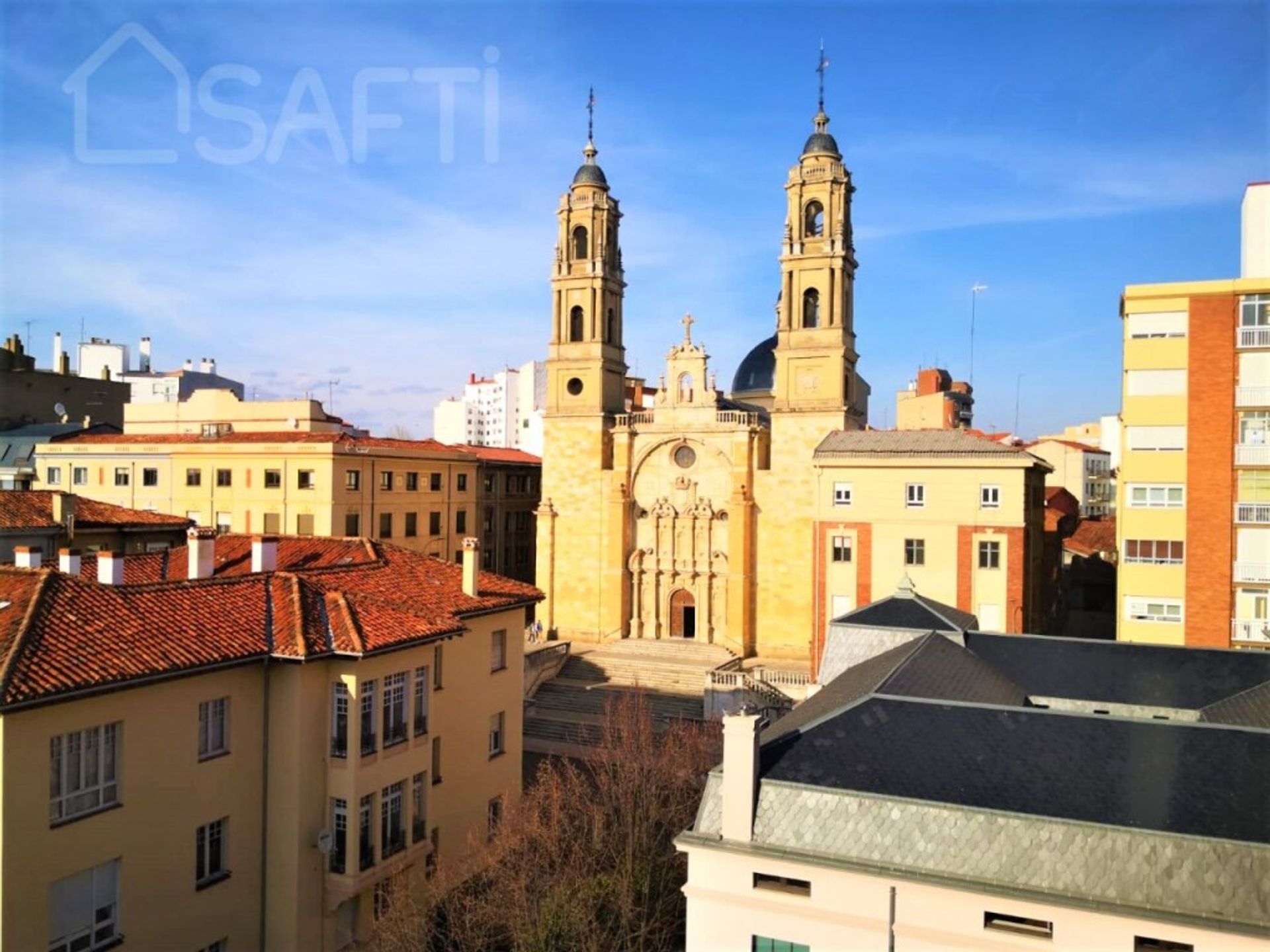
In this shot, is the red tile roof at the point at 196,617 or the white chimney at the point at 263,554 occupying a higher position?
the white chimney at the point at 263,554

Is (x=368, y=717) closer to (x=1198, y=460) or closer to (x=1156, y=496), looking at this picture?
(x=1156, y=496)

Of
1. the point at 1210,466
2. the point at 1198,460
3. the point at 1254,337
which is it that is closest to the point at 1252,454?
the point at 1210,466

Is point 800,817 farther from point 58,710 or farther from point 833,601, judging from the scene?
point 833,601

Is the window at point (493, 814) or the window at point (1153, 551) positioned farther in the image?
the window at point (1153, 551)

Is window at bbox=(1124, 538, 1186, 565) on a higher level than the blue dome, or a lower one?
lower

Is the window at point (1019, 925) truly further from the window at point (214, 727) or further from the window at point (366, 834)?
the window at point (214, 727)

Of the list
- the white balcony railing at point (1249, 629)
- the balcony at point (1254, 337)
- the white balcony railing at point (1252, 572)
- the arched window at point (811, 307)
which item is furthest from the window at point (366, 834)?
the arched window at point (811, 307)

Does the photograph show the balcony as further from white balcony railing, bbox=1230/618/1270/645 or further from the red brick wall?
white balcony railing, bbox=1230/618/1270/645

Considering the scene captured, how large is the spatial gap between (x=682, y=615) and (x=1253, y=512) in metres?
29.5

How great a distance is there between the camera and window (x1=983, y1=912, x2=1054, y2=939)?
14820 millimetres

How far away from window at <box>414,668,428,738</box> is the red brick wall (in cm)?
2617

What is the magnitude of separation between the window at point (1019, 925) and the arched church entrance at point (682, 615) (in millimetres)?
40011

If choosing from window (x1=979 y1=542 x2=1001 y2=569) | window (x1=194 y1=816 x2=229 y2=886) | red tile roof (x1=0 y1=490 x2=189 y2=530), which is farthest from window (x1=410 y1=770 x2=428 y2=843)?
window (x1=979 y1=542 x2=1001 y2=569)

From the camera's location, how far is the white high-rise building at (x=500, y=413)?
98.6m
